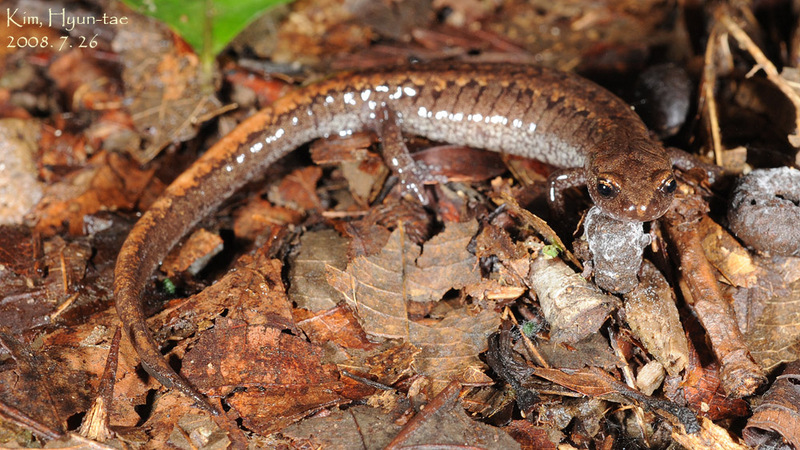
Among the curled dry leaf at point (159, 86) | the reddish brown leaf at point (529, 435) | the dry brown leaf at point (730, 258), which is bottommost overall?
the reddish brown leaf at point (529, 435)

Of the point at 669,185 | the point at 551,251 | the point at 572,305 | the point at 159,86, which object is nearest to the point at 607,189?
the point at 669,185

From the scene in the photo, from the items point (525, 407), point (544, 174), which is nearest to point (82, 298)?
point (525, 407)

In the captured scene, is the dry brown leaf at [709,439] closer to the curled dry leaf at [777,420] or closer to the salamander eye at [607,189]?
the curled dry leaf at [777,420]

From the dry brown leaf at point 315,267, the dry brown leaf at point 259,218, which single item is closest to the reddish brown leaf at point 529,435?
the dry brown leaf at point 315,267

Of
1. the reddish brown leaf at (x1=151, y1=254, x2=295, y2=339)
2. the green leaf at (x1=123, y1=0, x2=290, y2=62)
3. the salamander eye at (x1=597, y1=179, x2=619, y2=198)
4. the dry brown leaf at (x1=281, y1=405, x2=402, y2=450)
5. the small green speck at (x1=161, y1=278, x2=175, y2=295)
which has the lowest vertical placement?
the dry brown leaf at (x1=281, y1=405, x2=402, y2=450)

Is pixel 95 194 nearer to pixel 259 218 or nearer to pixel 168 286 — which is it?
pixel 168 286

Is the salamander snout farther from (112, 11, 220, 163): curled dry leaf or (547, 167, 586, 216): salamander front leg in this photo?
(112, 11, 220, 163): curled dry leaf

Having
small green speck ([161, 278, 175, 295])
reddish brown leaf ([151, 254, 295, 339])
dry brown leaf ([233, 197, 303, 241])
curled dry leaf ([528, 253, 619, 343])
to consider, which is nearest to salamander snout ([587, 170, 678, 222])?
curled dry leaf ([528, 253, 619, 343])
